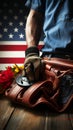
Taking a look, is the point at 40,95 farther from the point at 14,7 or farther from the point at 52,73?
the point at 14,7

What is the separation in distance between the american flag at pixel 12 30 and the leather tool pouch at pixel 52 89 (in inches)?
46.8

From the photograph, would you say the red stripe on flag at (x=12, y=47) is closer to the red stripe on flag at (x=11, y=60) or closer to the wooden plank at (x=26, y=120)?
the red stripe on flag at (x=11, y=60)

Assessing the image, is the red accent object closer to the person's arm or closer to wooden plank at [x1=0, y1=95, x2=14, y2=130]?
wooden plank at [x1=0, y1=95, x2=14, y2=130]

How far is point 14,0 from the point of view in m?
2.28

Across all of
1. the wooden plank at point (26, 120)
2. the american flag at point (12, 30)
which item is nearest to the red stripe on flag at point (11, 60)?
the american flag at point (12, 30)

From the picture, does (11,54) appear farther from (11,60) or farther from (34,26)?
(34,26)

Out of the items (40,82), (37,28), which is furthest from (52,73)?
(37,28)

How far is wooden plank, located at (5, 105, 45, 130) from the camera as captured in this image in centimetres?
80

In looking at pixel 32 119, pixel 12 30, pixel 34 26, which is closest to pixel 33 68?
pixel 32 119

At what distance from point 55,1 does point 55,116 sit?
61 centimetres

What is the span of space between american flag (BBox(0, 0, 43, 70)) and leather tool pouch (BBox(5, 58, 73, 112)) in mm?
1189

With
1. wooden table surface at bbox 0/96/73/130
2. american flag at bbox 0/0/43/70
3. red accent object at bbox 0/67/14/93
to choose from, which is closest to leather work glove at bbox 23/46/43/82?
wooden table surface at bbox 0/96/73/130

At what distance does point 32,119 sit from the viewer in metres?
0.89

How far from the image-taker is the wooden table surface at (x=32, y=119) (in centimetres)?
81
